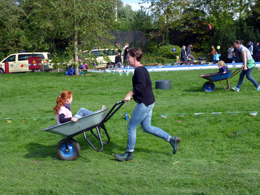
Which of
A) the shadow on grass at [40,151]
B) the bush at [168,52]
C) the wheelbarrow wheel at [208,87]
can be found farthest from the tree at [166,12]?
the shadow on grass at [40,151]

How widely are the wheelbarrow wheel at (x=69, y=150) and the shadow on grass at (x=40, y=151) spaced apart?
0.85 feet

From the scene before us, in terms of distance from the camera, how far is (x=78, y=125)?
4.52 meters

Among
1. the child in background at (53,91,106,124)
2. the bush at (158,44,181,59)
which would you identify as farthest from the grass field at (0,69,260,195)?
the bush at (158,44,181,59)

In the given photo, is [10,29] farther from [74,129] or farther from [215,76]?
[74,129]

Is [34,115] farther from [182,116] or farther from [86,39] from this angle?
A: [86,39]

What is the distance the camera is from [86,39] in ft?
53.8

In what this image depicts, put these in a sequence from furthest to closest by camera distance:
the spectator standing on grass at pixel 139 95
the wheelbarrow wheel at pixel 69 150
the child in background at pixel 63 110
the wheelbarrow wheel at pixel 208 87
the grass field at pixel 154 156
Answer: the wheelbarrow wheel at pixel 208 87
the wheelbarrow wheel at pixel 69 150
the child in background at pixel 63 110
the spectator standing on grass at pixel 139 95
the grass field at pixel 154 156

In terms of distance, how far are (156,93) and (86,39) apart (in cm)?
748

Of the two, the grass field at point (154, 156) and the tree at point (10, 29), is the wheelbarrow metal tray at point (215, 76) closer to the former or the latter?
the grass field at point (154, 156)

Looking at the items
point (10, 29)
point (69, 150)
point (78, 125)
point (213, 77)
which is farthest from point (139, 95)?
point (10, 29)

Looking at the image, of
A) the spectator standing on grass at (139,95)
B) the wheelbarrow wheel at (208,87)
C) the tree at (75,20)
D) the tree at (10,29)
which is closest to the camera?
the spectator standing on grass at (139,95)

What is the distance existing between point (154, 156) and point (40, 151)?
200 cm

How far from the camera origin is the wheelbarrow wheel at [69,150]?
4801 millimetres

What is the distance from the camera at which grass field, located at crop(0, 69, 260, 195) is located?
3.77 meters
